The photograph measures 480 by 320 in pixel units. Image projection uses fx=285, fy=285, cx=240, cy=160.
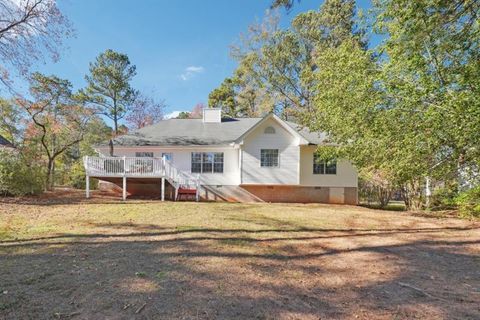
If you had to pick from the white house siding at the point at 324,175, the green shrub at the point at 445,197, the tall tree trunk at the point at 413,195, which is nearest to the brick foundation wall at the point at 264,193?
the white house siding at the point at 324,175

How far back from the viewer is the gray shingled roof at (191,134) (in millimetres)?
16828

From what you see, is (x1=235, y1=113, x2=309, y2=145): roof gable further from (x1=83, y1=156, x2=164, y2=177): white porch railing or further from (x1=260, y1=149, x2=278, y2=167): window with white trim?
(x1=83, y1=156, x2=164, y2=177): white porch railing

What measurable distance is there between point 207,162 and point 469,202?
12434 mm

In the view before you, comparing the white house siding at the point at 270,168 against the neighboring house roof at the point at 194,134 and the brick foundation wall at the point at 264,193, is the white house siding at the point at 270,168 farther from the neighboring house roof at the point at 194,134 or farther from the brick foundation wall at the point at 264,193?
the brick foundation wall at the point at 264,193

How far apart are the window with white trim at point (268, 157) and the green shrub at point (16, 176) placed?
11971 millimetres

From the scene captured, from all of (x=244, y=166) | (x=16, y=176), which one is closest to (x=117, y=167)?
(x=16, y=176)

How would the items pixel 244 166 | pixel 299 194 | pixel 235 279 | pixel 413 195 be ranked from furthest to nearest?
pixel 299 194 → pixel 244 166 → pixel 413 195 → pixel 235 279

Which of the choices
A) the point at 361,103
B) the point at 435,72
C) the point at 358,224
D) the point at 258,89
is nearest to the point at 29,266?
the point at 358,224

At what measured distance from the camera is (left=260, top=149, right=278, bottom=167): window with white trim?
1639 centimetres

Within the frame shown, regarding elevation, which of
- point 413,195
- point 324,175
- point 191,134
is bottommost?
point 413,195

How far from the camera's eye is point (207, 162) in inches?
669

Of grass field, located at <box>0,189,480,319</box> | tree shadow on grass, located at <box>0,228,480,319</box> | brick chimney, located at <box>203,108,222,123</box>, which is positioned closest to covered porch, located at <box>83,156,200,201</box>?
brick chimney, located at <box>203,108,222,123</box>

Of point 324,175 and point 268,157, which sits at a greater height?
point 268,157

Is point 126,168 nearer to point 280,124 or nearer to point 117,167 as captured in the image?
point 117,167
